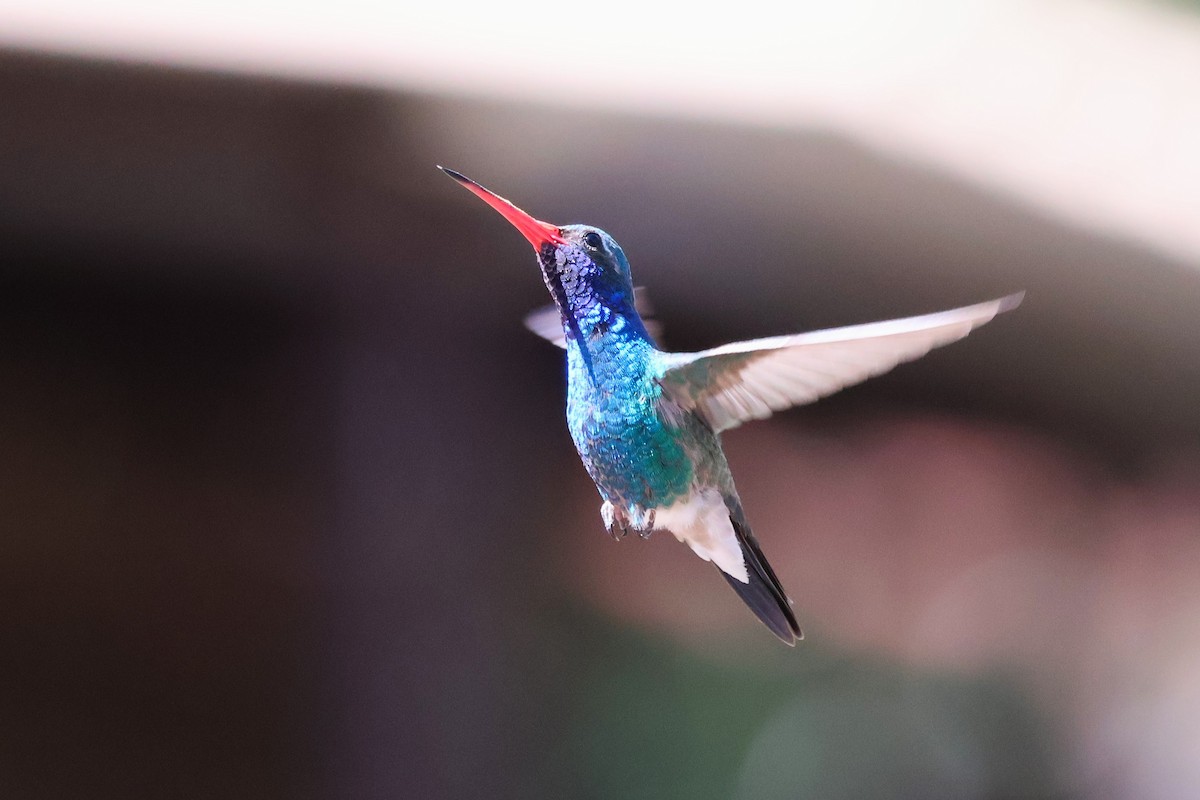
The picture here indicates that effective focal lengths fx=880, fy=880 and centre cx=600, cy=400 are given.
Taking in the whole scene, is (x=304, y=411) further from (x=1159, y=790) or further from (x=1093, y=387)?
(x=1159, y=790)

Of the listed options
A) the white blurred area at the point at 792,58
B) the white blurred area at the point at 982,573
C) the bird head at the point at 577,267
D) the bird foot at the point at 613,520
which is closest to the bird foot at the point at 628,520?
the bird foot at the point at 613,520

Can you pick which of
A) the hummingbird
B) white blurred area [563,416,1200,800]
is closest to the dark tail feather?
the hummingbird

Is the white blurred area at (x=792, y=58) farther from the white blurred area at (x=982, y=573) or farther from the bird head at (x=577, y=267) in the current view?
the bird head at (x=577, y=267)

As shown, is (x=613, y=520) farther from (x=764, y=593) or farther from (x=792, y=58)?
(x=792, y=58)

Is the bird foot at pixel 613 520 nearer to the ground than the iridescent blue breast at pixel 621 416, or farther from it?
nearer to the ground

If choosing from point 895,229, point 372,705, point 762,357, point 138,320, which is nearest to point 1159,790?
point 895,229
